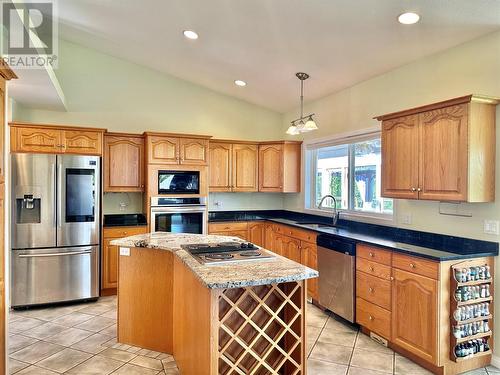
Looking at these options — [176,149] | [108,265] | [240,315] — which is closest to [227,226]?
[176,149]

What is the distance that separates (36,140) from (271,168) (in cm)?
327

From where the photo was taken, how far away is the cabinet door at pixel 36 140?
155 inches

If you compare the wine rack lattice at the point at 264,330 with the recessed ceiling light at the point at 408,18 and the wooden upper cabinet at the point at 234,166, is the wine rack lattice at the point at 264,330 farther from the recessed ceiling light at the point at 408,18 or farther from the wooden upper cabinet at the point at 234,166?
the wooden upper cabinet at the point at 234,166

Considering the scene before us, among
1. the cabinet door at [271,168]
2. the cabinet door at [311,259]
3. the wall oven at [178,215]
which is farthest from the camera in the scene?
the cabinet door at [271,168]

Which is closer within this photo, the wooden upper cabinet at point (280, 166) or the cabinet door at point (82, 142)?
the cabinet door at point (82, 142)

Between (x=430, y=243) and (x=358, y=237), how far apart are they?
0.65 m

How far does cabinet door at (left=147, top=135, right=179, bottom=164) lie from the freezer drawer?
1398mm

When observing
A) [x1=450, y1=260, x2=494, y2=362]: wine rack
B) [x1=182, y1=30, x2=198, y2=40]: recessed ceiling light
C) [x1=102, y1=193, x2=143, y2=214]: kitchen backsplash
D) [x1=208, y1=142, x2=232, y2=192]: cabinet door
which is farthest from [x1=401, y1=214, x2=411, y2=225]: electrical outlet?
[x1=102, y1=193, x2=143, y2=214]: kitchen backsplash

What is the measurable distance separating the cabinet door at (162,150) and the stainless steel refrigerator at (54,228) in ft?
2.35

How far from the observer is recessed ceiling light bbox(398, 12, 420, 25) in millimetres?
2571

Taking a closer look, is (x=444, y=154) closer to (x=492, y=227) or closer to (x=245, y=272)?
(x=492, y=227)

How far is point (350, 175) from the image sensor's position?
4.40 metres

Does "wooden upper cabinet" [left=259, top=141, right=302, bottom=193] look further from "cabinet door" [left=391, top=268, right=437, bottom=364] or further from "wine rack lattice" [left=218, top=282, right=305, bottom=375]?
"wine rack lattice" [left=218, top=282, right=305, bottom=375]

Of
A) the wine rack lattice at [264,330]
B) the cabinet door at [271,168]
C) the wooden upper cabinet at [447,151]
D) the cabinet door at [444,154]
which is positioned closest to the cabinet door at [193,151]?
the cabinet door at [271,168]
